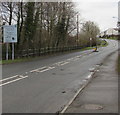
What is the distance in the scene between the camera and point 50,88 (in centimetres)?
1032

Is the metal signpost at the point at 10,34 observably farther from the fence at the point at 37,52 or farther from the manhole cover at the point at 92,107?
the manhole cover at the point at 92,107

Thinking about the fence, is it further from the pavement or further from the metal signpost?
the pavement

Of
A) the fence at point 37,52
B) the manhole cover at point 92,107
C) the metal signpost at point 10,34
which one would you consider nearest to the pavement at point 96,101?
the manhole cover at point 92,107

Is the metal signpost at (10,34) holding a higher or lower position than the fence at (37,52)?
higher

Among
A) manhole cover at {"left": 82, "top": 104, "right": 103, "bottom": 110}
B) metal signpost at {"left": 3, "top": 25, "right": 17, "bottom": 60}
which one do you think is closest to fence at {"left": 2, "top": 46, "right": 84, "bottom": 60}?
metal signpost at {"left": 3, "top": 25, "right": 17, "bottom": 60}

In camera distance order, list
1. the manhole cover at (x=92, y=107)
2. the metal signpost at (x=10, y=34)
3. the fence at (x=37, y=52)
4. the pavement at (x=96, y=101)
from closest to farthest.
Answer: the pavement at (x=96, y=101), the manhole cover at (x=92, y=107), the metal signpost at (x=10, y=34), the fence at (x=37, y=52)

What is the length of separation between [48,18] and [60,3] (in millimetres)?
4752

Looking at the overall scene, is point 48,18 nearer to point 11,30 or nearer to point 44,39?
point 44,39

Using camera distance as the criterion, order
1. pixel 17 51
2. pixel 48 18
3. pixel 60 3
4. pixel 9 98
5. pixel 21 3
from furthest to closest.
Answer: pixel 60 3, pixel 48 18, pixel 21 3, pixel 17 51, pixel 9 98

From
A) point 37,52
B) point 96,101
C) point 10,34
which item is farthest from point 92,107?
point 37,52

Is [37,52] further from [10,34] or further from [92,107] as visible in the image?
[92,107]

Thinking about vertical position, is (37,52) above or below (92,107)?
above

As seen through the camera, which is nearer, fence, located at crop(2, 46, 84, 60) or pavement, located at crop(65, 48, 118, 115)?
pavement, located at crop(65, 48, 118, 115)

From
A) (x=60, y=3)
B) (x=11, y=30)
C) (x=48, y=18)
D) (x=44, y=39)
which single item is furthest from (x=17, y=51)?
(x=60, y=3)
